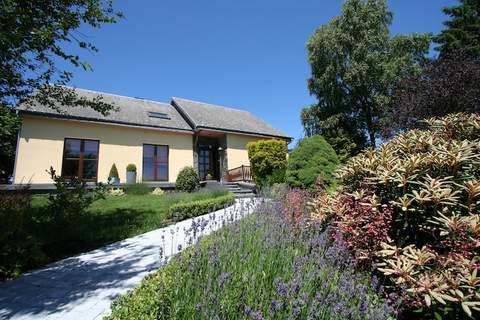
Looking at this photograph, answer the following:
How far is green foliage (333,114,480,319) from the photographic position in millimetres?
2350

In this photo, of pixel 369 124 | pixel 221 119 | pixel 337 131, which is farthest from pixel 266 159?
pixel 369 124

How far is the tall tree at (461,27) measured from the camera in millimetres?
18859

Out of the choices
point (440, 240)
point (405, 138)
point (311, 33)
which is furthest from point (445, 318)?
point (311, 33)

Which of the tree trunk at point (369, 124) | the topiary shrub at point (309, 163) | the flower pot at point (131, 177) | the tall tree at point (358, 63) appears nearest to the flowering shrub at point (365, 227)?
the topiary shrub at point (309, 163)

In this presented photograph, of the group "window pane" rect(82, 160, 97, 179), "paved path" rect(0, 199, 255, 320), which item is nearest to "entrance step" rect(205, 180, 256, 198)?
"window pane" rect(82, 160, 97, 179)

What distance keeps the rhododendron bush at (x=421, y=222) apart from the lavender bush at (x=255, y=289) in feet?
0.96

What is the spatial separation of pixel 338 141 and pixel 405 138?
60.3ft

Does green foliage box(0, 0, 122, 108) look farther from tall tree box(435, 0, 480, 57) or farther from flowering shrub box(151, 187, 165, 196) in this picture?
tall tree box(435, 0, 480, 57)

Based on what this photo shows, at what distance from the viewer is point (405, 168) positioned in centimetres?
320

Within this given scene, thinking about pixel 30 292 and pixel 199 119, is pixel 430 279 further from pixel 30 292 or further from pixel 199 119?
pixel 199 119

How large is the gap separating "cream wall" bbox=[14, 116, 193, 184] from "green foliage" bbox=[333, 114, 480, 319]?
14.4 meters

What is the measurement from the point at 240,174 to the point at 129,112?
8.24 metres

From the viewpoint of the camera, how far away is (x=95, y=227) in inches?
281

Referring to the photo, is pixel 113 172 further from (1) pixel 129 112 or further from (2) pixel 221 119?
(2) pixel 221 119
